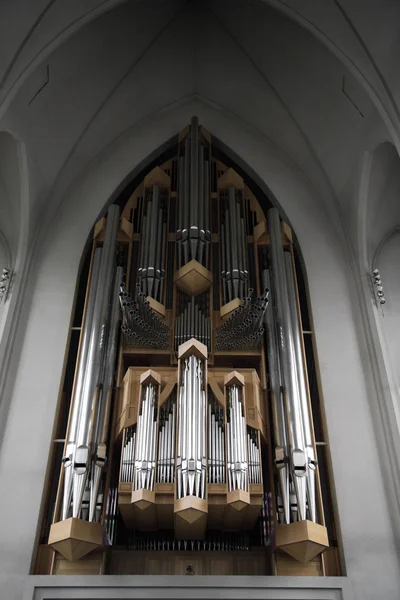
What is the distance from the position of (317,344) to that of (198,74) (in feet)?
18.8

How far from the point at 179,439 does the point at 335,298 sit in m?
3.43

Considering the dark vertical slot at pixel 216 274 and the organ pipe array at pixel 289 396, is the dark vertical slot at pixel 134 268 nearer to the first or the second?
the dark vertical slot at pixel 216 274

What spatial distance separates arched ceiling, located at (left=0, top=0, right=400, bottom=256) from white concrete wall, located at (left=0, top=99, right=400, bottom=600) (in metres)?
0.29

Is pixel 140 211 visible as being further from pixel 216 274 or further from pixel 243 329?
pixel 243 329

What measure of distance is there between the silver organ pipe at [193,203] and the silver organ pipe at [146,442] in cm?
256

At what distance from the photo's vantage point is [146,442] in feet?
21.2

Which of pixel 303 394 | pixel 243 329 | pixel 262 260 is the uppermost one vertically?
pixel 262 260

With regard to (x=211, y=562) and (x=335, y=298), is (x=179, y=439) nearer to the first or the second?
(x=211, y=562)

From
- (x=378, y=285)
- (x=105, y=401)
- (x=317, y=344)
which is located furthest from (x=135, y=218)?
(x=378, y=285)

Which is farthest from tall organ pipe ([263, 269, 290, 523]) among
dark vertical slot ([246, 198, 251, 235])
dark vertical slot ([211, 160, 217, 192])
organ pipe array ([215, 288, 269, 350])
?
dark vertical slot ([211, 160, 217, 192])

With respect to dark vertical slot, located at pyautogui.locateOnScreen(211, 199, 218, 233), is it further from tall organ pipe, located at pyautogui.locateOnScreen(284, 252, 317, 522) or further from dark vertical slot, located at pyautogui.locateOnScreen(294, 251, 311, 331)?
tall organ pipe, located at pyautogui.locateOnScreen(284, 252, 317, 522)

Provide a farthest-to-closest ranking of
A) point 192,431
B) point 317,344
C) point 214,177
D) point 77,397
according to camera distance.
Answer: point 214,177, point 317,344, point 77,397, point 192,431

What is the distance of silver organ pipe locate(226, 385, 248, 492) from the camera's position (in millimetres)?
6299

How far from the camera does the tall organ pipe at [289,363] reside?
20.5 ft
